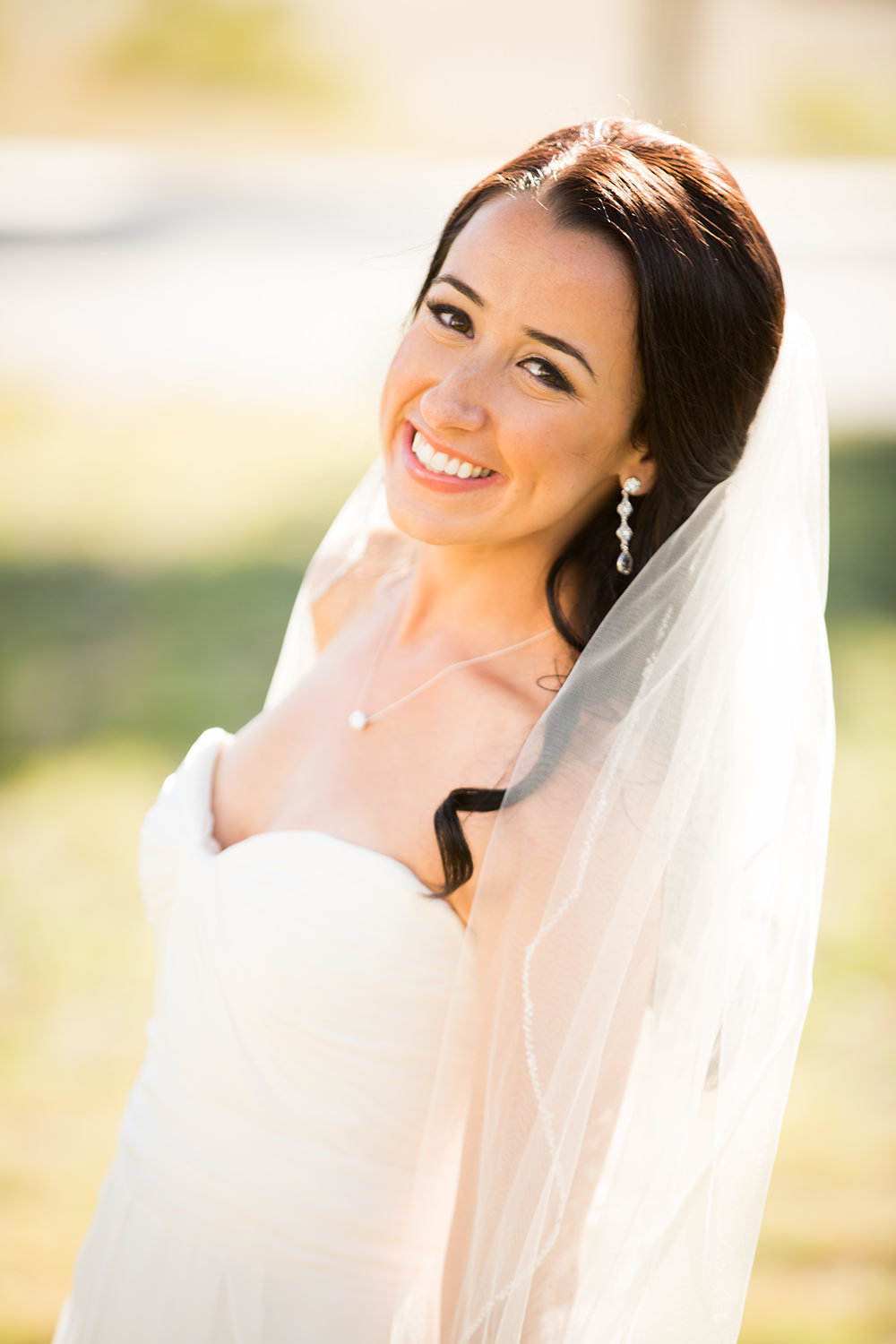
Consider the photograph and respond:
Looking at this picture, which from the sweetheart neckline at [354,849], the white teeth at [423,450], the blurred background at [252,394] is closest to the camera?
the sweetheart neckline at [354,849]

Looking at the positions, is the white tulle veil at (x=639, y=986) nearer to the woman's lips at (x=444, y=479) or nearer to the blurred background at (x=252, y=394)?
the woman's lips at (x=444, y=479)

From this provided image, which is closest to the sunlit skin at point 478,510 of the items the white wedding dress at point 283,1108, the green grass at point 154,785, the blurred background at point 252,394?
the white wedding dress at point 283,1108

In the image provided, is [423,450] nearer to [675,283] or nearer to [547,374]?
[547,374]

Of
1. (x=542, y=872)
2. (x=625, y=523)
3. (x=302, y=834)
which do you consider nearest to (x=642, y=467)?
(x=625, y=523)

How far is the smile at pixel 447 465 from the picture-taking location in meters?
1.88

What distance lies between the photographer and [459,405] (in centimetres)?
184

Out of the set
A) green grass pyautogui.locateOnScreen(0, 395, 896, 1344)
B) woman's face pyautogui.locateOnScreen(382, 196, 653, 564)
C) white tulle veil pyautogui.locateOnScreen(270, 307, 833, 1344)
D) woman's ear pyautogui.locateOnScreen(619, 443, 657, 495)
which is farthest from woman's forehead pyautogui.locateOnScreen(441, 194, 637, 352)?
green grass pyautogui.locateOnScreen(0, 395, 896, 1344)

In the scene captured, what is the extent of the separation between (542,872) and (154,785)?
365 centimetres

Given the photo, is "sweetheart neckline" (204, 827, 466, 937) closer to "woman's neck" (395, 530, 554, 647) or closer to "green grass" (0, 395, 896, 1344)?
"woman's neck" (395, 530, 554, 647)

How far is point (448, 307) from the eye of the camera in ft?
6.28

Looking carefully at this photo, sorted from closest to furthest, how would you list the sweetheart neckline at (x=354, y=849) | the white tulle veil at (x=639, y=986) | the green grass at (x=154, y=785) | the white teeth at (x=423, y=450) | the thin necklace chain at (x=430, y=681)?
the white tulle veil at (x=639, y=986) → the sweetheart neckline at (x=354, y=849) → the white teeth at (x=423, y=450) → the thin necklace chain at (x=430, y=681) → the green grass at (x=154, y=785)

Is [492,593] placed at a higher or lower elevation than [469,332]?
lower

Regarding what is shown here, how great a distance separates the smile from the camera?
188cm

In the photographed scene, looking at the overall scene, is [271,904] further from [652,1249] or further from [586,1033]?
[652,1249]
